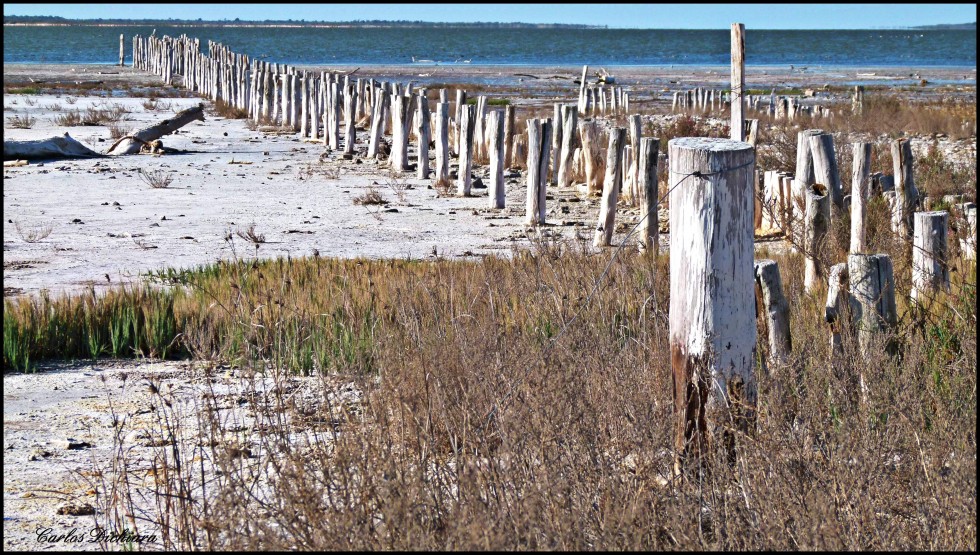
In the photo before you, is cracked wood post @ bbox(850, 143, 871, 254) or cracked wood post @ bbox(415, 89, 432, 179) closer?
cracked wood post @ bbox(850, 143, 871, 254)

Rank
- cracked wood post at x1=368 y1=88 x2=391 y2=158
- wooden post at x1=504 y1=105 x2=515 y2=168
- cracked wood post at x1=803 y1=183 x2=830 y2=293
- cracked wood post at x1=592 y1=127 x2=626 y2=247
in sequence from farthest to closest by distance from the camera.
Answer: cracked wood post at x1=368 y1=88 x2=391 y2=158, wooden post at x1=504 y1=105 x2=515 y2=168, cracked wood post at x1=592 y1=127 x2=626 y2=247, cracked wood post at x1=803 y1=183 x2=830 y2=293

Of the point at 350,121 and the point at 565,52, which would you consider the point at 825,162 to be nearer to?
the point at 350,121

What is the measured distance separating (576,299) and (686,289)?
2171 mm

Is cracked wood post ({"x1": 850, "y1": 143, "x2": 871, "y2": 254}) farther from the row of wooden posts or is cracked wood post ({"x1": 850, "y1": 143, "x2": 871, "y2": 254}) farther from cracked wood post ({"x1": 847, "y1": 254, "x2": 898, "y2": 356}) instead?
cracked wood post ({"x1": 847, "y1": 254, "x2": 898, "y2": 356})

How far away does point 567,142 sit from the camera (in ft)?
49.5

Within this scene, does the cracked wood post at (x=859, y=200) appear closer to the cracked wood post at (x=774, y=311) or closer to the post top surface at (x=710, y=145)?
the cracked wood post at (x=774, y=311)

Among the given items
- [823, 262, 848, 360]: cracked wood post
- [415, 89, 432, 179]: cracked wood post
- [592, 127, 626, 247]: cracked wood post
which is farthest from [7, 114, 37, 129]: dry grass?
[823, 262, 848, 360]: cracked wood post

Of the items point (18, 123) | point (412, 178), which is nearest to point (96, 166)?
point (412, 178)

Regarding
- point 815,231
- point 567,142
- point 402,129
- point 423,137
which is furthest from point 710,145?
point 402,129

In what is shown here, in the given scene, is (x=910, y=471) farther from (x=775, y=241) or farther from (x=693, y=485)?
(x=775, y=241)

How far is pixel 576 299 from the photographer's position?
6438mm

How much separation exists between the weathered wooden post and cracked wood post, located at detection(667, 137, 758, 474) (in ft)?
29.1

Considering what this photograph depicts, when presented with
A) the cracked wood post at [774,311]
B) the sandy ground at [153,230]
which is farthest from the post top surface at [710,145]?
the sandy ground at [153,230]

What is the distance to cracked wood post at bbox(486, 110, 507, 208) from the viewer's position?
1315 centimetres
